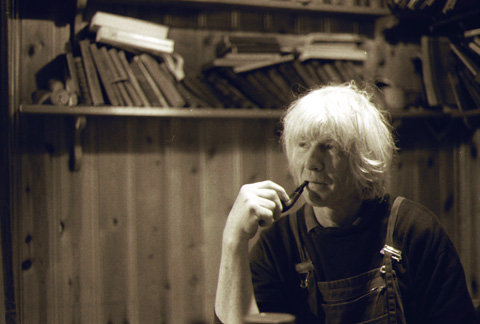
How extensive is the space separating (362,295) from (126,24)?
142 cm

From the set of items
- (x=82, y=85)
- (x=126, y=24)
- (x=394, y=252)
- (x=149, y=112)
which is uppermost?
(x=126, y=24)

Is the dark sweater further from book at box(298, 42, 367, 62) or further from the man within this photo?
book at box(298, 42, 367, 62)

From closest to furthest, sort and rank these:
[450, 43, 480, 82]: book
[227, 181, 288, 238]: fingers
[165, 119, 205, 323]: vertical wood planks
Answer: [227, 181, 288, 238]: fingers
[165, 119, 205, 323]: vertical wood planks
[450, 43, 480, 82]: book

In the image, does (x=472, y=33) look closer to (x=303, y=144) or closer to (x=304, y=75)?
(x=304, y=75)

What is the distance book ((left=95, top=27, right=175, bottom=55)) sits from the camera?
6.78ft

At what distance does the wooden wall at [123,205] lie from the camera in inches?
82.7

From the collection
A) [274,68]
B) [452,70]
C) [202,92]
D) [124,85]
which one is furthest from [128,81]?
[452,70]

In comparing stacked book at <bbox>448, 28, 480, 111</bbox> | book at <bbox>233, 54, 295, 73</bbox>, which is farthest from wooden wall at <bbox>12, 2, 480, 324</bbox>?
stacked book at <bbox>448, 28, 480, 111</bbox>

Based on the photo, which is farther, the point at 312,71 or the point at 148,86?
the point at 312,71

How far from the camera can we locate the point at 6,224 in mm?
1876

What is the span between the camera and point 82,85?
2010mm

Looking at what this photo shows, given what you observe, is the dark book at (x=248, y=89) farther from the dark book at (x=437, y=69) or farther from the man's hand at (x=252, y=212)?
the man's hand at (x=252, y=212)

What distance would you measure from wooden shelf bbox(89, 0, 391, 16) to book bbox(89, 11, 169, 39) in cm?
8

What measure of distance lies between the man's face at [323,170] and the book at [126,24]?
108cm
